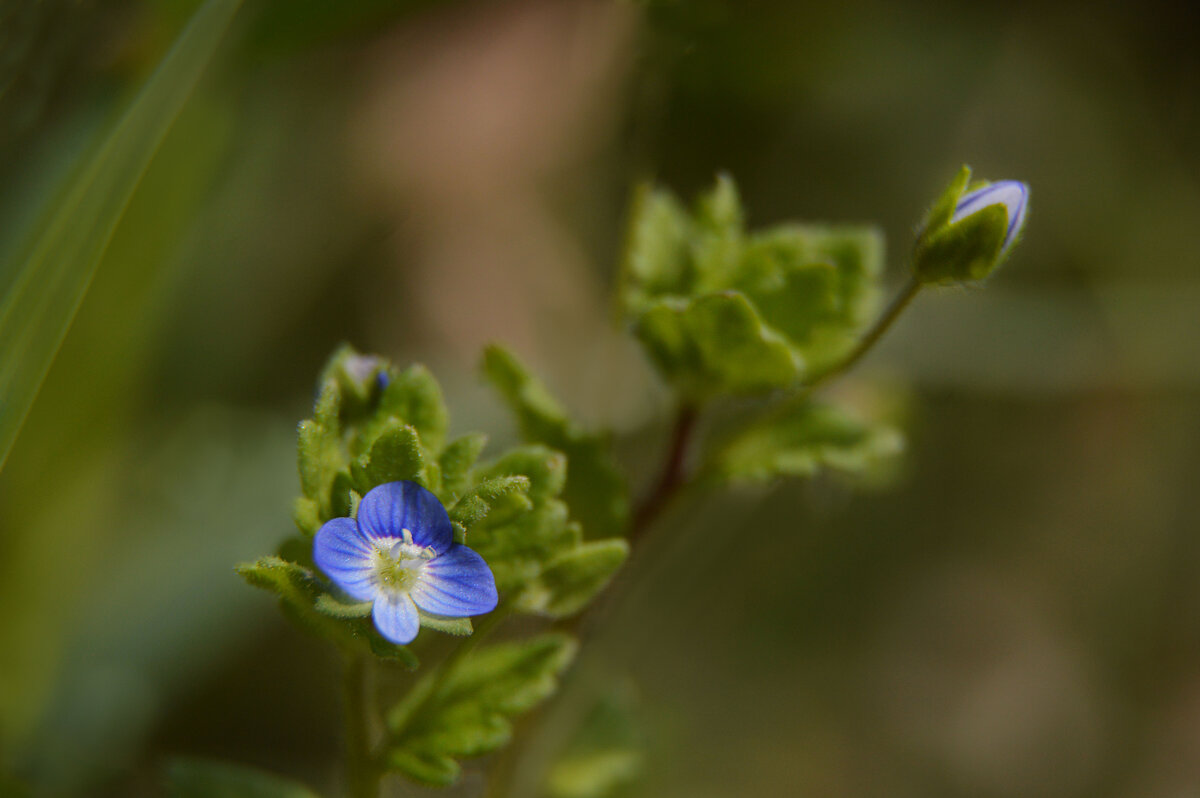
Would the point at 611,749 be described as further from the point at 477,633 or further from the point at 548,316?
the point at 548,316

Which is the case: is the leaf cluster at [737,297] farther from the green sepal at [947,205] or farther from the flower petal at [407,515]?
the flower petal at [407,515]

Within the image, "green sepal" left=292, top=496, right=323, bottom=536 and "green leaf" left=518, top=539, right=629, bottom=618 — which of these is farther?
"green leaf" left=518, top=539, right=629, bottom=618

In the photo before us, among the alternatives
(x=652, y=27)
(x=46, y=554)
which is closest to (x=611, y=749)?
(x=46, y=554)

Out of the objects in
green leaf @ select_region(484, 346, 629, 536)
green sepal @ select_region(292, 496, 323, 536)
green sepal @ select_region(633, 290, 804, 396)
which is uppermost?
green sepal @ select_region(633, 290, 804, 396)

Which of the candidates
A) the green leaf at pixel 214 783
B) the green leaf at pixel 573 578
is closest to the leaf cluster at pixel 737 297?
the green leaf at pixel 573 578

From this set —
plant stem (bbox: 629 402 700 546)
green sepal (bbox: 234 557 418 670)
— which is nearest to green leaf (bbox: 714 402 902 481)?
plant stem (bbox: 629 402 700 546)

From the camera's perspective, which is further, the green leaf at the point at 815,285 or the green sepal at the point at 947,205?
the green leaf at the point at 815,285

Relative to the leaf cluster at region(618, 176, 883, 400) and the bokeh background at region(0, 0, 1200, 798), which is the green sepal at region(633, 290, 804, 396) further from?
the bokeh background at region(0, 0, 1200, 798)
